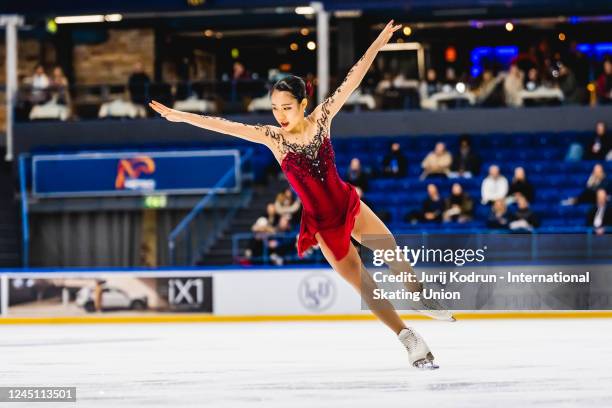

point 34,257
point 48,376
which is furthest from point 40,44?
point 48,376

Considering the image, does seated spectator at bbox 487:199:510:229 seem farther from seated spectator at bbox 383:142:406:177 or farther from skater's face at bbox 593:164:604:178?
seated spectator at bbox 383:142:406:177

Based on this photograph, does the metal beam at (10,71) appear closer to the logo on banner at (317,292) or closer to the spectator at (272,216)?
the spectator at (272,216)

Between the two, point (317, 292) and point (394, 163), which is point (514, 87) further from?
point (317, 292)

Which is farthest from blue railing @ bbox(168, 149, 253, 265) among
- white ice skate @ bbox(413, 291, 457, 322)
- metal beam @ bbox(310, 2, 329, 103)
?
white ice skate @ bbox(413, 291, 457, 322)

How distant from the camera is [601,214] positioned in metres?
14.5

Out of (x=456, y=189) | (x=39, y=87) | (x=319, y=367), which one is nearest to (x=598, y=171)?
(x=456, y=189)

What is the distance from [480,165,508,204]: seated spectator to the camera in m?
15.4

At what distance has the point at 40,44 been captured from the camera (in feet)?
74.2

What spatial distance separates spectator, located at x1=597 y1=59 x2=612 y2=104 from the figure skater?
40.0ft

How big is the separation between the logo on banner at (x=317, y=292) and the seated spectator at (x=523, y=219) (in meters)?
2.45

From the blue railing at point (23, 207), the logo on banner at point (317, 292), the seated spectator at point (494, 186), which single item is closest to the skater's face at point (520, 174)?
the seated spectator at point (494, 186)

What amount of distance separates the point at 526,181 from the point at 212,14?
844 centimetres

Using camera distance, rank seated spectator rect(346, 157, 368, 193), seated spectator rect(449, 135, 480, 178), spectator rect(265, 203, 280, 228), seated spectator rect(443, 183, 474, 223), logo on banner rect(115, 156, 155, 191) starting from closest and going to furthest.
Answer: seated spectator rect(443, 183, 474, 223) < spectator rect(265, 203, 280, 228) < seated spectator rect(346, 157, 368, 193) < seated spectator rect(449, 135, 480, 178) < logo on banner rect(115, 156, 155, 191)

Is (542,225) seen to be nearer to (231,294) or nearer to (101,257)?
(231,294)
